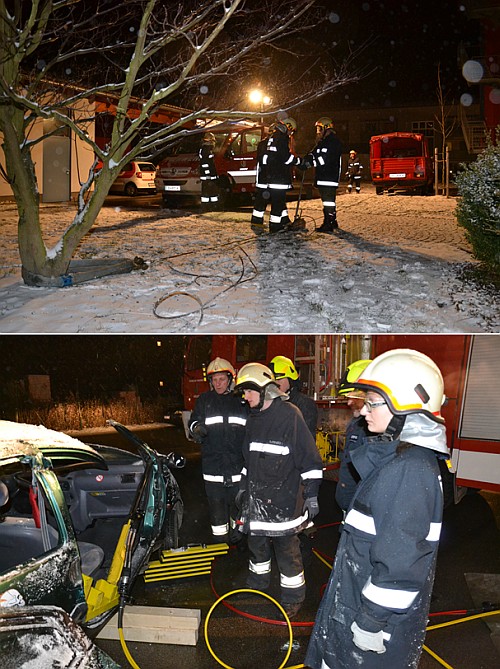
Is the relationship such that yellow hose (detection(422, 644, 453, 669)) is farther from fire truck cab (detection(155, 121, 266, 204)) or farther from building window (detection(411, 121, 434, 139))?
building window (detection(411, 121, 434, 139))

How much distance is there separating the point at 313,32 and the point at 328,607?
12904mm

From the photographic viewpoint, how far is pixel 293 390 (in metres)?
6.26

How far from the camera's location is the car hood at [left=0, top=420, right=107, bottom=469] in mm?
3484

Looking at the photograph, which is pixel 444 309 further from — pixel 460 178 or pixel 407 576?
pixel 407 576

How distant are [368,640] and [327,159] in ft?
26.4

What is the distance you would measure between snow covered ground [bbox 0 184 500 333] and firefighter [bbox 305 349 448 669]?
388cm

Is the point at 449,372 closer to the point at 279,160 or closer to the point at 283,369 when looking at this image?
the point at 283,369

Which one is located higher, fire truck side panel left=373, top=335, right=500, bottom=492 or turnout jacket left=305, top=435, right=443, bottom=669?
turnout jacket left=305, top=435, right=443, bottom=669

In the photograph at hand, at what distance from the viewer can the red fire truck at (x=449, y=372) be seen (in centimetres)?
667

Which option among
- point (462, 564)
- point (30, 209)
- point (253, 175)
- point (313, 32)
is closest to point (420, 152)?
point (313, 32)

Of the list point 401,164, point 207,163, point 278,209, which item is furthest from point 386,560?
point 401,164

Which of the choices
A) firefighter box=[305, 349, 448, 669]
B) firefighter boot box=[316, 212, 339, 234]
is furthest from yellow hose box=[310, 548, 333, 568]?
firefighter boot box=[316, 212, 339, 234]

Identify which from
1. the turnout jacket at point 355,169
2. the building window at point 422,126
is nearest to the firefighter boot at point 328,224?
the turnout jacket at point 355,169

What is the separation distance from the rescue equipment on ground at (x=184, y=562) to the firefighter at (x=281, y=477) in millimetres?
758
